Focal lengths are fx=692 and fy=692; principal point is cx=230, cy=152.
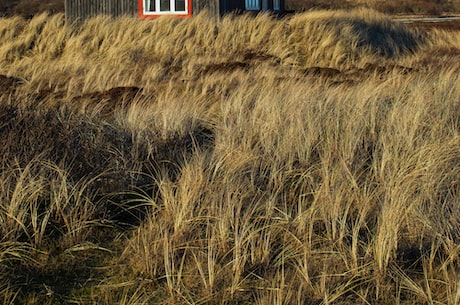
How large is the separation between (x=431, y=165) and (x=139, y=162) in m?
2.10

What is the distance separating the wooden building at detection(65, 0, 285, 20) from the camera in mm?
20344

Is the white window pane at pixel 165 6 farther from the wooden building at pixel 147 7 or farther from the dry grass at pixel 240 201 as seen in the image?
the dry grass at pixel 240 201

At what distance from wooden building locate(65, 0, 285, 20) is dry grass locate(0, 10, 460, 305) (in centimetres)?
1268

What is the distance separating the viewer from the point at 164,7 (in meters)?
21.0

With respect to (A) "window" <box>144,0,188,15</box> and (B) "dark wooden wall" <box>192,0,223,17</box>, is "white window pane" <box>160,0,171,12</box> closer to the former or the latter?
(A) "window" <box>144,0,188,15</box>

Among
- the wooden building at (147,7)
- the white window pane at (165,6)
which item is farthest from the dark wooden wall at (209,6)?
the white window pane at (165,6)

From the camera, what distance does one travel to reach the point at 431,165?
15.2ft

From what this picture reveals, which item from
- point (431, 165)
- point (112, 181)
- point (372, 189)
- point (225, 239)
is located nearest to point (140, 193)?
point (112, 181)

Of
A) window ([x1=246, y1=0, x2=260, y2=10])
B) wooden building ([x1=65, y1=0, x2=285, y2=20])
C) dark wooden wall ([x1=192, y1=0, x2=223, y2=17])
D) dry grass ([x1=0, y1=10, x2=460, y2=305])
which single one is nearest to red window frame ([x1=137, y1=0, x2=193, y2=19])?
wooden building ([x1=65, y1=0, x2=285, y2=20])

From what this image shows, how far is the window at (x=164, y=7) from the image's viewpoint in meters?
20.8

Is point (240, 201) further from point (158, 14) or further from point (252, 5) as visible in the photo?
point (252, 5)

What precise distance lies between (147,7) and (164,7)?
1.73 ft

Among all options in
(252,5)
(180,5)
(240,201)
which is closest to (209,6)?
(180,5)

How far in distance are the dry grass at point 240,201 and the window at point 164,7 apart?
521 inches
